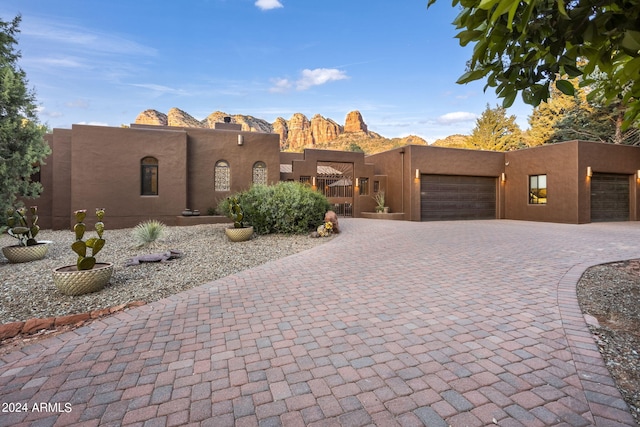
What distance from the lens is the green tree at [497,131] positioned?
2545 cm

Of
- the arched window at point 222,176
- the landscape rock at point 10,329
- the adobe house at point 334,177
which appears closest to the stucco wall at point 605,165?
the adobe house at point 334,177

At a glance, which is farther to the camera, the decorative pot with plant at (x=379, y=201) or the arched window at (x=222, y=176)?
the decorative pot with plant at (x=379, y=201)

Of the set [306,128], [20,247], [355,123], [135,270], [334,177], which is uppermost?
[306,128]

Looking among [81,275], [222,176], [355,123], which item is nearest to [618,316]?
[81,275]

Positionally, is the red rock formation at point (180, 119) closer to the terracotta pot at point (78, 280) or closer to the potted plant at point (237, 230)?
the potted plant at point (237, 230)

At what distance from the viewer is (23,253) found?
6289 millimetres

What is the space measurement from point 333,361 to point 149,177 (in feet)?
41.4

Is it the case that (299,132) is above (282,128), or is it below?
below

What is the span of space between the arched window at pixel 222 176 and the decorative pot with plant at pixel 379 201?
27.2ft

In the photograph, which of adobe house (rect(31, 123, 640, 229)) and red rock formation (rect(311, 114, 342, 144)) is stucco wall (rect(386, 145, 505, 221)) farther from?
red rock formation (rect(311, 114, 342, 144))

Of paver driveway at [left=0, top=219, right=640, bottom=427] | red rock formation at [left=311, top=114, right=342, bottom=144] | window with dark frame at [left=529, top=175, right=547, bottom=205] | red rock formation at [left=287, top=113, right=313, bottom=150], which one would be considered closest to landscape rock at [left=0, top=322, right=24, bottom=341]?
paver driveway at [left=0, top=219, right=640, bottom=427]

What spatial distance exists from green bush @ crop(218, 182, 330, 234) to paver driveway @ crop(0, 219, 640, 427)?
469 cm

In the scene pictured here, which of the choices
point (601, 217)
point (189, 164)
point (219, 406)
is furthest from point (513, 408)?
point (601, 217)

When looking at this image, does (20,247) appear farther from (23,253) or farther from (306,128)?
(306,128)
